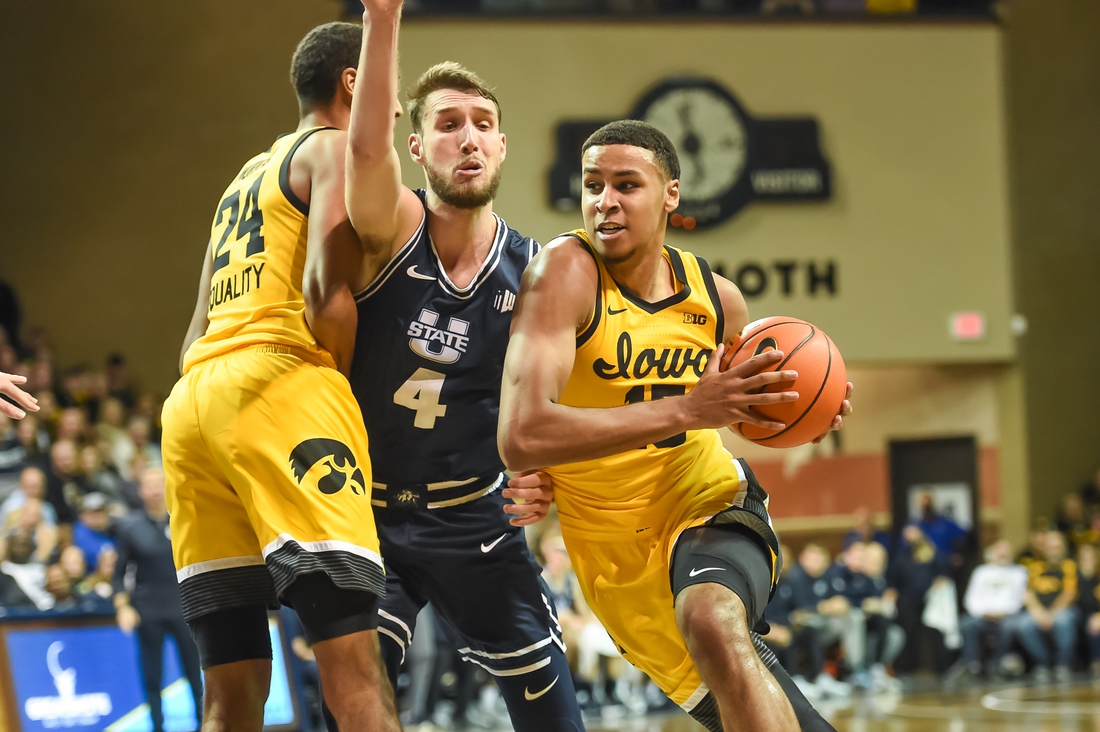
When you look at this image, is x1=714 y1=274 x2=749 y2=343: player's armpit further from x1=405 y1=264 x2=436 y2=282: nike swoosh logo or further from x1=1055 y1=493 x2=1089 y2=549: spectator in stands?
x1=1055 y1=493 x2=1089 y2=549: spectator in stands

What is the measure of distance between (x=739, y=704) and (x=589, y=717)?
7.37 meters

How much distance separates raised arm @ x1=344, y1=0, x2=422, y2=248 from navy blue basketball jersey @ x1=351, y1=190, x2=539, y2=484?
490mm

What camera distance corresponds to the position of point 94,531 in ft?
28.2

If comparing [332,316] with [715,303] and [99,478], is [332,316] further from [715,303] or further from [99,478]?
[99,478]

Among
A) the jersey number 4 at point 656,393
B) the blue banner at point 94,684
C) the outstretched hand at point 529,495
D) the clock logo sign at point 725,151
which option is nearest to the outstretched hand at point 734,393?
the jersey number 4 at point 656,393

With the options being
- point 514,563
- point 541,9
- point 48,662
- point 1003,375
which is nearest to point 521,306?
point 514,563

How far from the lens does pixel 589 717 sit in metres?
10.2

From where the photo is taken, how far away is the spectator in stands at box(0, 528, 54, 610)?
25.5ft

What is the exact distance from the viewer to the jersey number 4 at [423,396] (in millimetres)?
3639

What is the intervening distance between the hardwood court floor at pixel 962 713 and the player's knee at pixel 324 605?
6365 mm

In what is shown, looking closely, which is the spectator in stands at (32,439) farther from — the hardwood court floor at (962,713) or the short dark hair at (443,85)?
the short dark hair at (443,85)

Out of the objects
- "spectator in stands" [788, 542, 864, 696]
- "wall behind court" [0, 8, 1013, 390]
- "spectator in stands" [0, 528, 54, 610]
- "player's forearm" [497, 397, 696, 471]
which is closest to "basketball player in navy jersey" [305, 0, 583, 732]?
"player's forearm" [497, 397, 696, 471]

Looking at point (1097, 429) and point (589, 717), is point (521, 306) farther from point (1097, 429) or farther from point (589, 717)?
point (1097, 429)

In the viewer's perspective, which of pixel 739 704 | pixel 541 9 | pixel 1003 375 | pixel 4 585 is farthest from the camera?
pixel 1003 375
